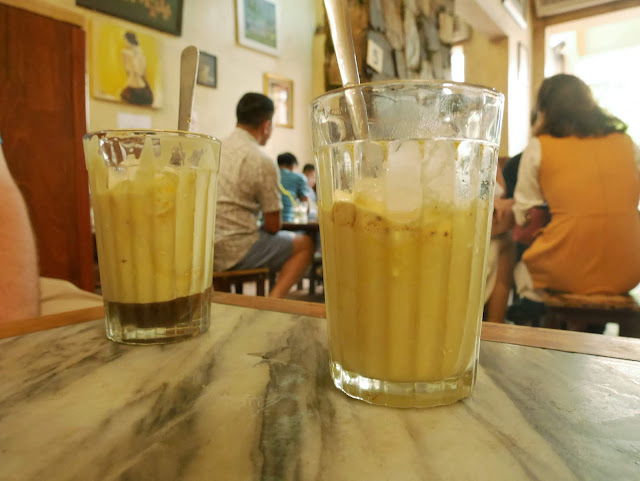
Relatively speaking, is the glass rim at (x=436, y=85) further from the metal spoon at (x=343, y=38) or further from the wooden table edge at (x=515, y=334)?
the wooden table edge at (x=515, y=334)

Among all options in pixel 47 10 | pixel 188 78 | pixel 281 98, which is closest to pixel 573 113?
pixel 188 78

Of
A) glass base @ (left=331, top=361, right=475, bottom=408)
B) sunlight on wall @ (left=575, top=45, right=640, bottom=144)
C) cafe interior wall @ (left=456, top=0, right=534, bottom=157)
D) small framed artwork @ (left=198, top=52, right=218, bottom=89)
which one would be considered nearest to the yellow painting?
small framed artwork @ (left=198, top=52, right=218, bottom=89)

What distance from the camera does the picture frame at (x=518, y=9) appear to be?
4031 millimetres

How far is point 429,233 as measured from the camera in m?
0.34

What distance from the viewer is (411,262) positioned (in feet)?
1.12

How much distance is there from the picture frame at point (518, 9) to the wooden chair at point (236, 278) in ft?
10.9

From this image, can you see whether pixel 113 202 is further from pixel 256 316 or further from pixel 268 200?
pixel 268 200

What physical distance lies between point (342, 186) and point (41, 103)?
138cm

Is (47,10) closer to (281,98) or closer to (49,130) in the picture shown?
(49,130)

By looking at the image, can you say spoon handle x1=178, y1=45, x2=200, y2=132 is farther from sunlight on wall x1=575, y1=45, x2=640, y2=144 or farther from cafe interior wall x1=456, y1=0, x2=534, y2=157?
sunlight on wall x1=575, y1=45, x2=640, y2=144

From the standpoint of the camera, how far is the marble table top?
25 centimetres

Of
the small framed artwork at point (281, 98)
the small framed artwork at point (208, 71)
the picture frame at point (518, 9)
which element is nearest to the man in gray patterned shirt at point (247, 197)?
the small framed artwork at point (208, 71)

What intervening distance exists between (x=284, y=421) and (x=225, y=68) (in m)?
4.36

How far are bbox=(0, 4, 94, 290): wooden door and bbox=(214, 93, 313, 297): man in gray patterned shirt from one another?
2.78 feet
